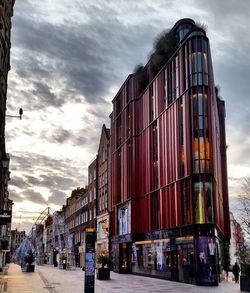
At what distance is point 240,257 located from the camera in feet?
93.4

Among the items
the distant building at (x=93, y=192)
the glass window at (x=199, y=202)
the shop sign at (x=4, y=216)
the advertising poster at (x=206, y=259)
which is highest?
the distant building at (x=93, y=192)

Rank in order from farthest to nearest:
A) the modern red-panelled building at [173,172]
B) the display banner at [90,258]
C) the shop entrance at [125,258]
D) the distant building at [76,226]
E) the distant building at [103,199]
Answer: the distant building at [76,226]
the distant building at [103,199]
the shop entrance at [125,258]
the modern red-panelled building at [173,172]
the display banner at [90,258]

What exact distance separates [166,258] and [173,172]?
8.19 meters

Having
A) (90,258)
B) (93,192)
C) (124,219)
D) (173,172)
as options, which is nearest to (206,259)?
(173,172)

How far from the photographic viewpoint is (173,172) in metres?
43.8

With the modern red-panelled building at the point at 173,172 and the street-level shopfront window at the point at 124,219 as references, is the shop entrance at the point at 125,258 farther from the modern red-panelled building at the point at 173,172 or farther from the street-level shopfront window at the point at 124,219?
the street-level shopfront window at the point at 124,219

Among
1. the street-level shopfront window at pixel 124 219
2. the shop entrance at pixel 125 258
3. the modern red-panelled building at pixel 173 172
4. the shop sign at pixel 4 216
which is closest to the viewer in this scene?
the shop sign at pixel 4 216

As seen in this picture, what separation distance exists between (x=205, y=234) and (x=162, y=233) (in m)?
8.12

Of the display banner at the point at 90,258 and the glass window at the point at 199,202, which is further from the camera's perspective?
the glass window at the point at 199,202

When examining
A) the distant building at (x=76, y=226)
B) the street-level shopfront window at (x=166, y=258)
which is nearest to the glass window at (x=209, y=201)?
the street-level shopfront window at (x=166, y=258)

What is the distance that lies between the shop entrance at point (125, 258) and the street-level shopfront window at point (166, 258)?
1743 mm

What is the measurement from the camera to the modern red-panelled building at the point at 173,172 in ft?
129

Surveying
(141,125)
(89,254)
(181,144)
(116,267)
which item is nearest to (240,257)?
(89,254)

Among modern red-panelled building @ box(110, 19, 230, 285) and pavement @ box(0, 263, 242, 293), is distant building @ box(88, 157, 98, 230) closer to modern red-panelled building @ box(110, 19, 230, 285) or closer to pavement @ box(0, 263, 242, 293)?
modern red-panelled building @ box(110, 19, 230, 285)
